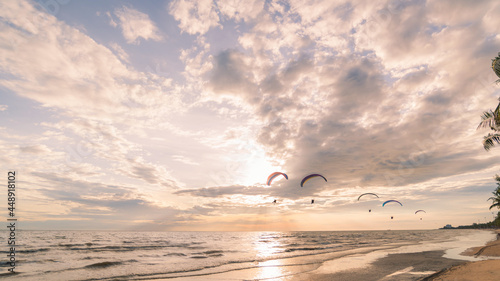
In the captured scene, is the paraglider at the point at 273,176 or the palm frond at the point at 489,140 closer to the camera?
the palm frond at the point at 489,140

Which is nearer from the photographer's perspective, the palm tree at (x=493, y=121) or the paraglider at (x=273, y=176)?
the palm tree at (x=493, y=121)

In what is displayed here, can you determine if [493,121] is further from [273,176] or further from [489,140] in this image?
[273,176]

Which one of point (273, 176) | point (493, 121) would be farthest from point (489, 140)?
point (273, 176)

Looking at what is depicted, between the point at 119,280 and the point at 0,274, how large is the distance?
11069 mm

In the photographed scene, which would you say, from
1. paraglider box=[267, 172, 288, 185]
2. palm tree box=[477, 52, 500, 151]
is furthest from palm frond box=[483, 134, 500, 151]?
paraglider box=[267, 172, 288, 185]

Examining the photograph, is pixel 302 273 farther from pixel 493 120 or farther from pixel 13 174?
pixel 13 174

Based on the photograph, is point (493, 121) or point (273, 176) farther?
point (273, 176)

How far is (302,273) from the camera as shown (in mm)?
19234

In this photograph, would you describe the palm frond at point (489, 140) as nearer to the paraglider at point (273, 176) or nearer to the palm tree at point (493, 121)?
the palm tree at point (493, 121)

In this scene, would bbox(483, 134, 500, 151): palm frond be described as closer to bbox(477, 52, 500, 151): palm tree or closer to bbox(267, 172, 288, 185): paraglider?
bbox(477, 52, 500, 151): palm tree

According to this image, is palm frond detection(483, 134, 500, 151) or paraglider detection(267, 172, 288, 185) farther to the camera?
paraglider detection(267, 172, 288, 185)

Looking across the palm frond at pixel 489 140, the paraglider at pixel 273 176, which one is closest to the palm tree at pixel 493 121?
the palm frond at pixel 489 140

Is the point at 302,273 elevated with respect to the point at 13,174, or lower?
lower

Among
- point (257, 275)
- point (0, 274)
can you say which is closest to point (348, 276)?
point (257, 275)
